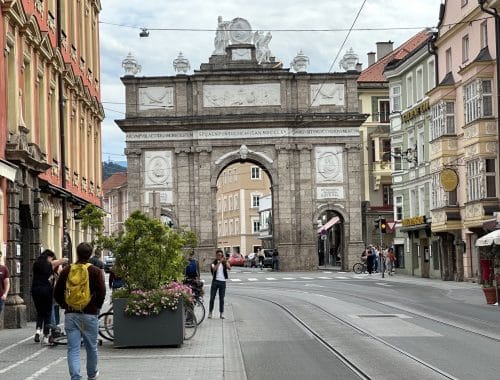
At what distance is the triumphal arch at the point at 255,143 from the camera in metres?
68.2

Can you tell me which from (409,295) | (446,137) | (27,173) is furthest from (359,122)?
(27,173)

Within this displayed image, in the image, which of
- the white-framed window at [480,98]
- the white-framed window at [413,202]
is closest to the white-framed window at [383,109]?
the white-framed window at [413,202]

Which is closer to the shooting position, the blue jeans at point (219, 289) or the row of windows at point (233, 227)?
the blue jeans at point (219, 289)

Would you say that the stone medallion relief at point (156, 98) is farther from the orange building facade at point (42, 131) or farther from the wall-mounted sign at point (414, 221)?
the orange building facade at point (42, 131)

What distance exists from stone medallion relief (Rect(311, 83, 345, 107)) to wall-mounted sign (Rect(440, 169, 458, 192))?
24915 mm

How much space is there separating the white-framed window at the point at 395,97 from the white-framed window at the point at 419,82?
3.79 m

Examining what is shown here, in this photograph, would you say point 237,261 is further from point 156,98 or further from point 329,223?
point 156,98

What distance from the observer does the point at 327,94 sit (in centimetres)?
6900

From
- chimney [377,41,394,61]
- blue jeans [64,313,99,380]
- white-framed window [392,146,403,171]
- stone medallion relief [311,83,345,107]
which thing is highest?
chimney [377,41,394,61]

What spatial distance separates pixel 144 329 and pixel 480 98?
25926mm

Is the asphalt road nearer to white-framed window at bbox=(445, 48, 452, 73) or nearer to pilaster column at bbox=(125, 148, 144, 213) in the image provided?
white-framed window at bbox=(445, 48, 452, 73)

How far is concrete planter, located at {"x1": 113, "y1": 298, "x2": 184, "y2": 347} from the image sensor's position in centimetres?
1759

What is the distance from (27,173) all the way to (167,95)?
4611cm

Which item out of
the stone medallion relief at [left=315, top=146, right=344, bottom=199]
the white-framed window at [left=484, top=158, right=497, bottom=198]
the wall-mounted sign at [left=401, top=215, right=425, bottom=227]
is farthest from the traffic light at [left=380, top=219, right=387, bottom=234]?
the white-framed window at [left=484, top=158, right=497, bottom=198]
